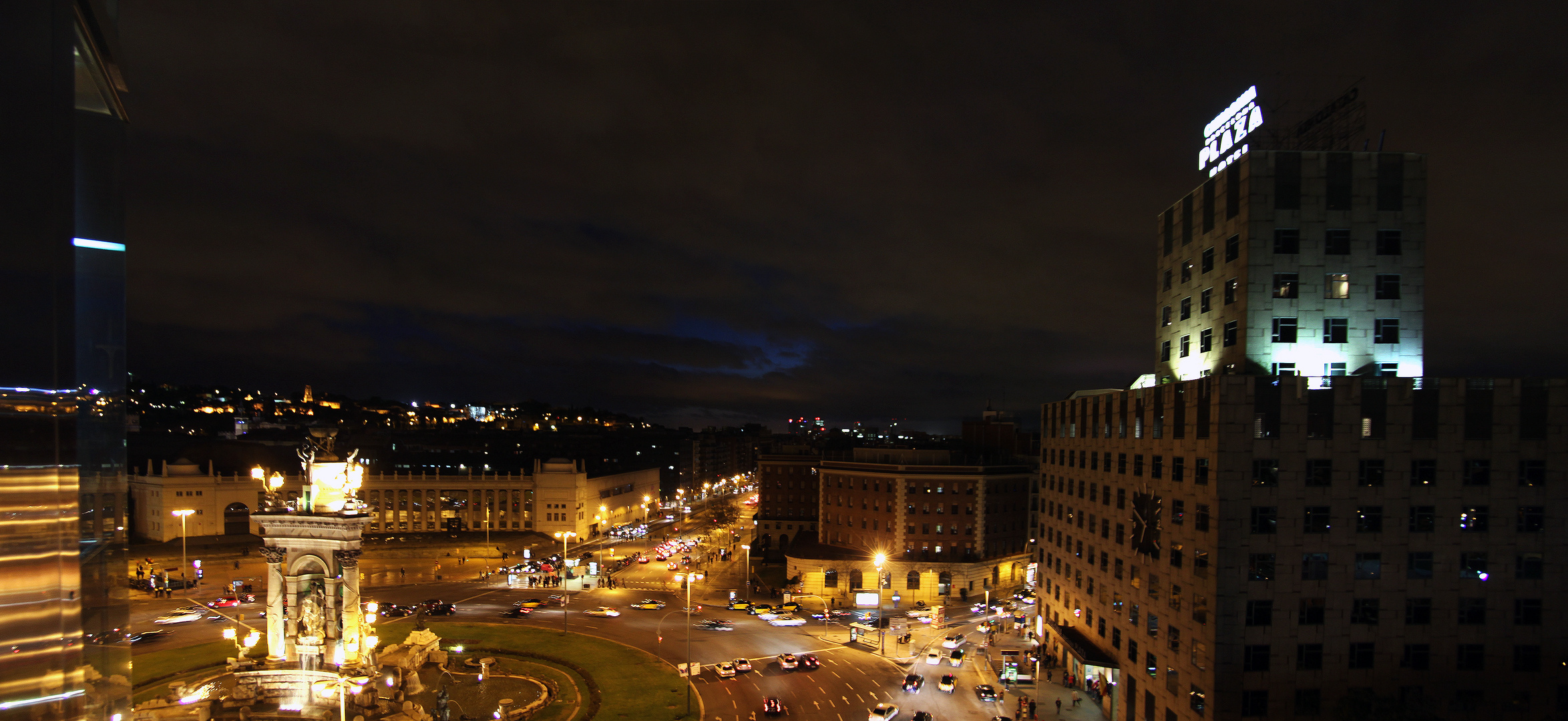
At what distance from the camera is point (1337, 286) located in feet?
141

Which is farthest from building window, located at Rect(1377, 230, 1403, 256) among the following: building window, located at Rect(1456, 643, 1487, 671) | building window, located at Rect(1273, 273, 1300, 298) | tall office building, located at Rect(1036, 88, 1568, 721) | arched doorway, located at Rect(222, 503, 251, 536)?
arched doorway, located at Rect(222, 503, 251, 536)

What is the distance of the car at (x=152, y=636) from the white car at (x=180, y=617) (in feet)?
10.0

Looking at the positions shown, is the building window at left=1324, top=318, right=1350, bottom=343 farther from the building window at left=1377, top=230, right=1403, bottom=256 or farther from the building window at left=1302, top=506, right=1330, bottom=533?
the building window at left=1302, top=506, right=1330, bottom=533

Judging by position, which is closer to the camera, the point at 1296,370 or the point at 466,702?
the point at 1296,370

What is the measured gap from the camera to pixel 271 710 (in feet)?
142

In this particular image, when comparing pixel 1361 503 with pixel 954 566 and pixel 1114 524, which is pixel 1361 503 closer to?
pixel 1114 524

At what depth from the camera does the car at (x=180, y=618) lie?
2896 inches

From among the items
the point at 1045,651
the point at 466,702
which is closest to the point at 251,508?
the point at 466,702

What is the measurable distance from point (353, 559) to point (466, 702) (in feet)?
46.0

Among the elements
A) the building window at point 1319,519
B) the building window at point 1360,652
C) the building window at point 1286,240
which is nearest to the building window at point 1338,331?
the building window at point 1286,240

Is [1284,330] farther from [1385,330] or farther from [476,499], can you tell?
[476,499]

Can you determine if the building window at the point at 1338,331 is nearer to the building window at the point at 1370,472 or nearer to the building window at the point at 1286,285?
the building window at the point at 1286,285

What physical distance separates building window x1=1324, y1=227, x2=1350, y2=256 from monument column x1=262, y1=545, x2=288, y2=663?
2652 inches

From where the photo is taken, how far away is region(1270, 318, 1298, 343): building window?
43031 mm
